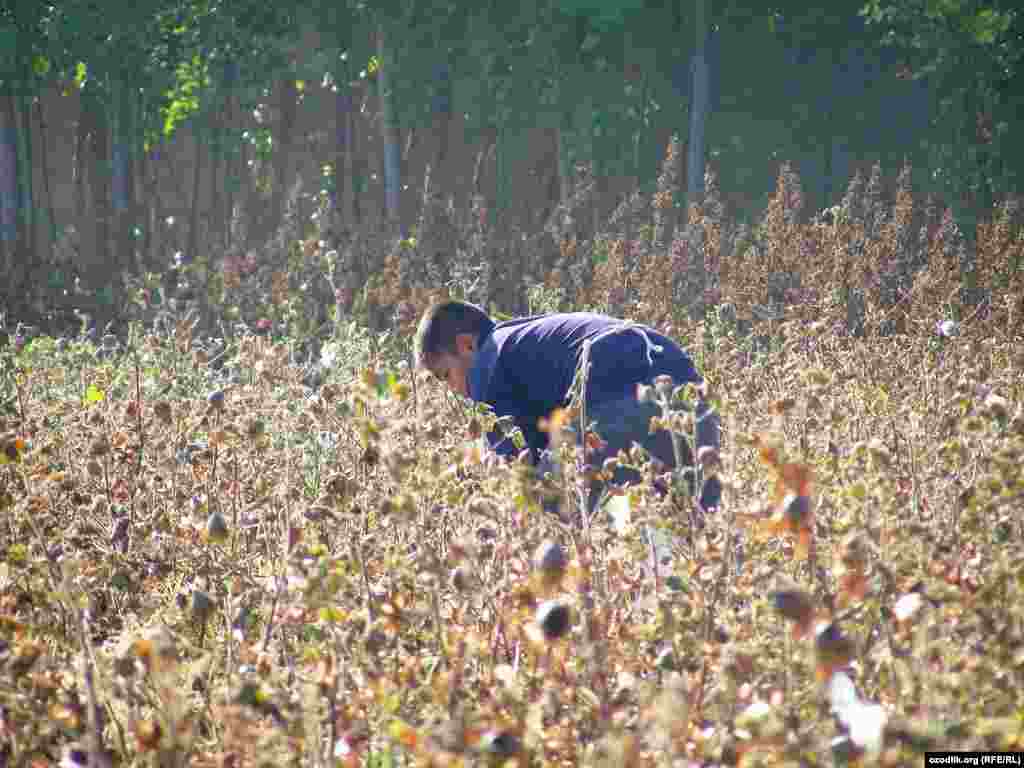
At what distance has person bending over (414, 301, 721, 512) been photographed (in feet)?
15.5

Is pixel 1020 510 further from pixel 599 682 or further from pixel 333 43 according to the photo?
pixel 333 43

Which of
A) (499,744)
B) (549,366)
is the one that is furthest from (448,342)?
(499,744)

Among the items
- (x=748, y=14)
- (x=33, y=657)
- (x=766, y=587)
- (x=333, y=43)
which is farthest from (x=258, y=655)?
(x=748, y=14)

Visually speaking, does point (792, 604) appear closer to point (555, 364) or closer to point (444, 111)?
point (555, 364)

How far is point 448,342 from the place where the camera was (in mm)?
4949

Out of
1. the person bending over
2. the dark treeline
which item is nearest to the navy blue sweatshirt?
the person bending over

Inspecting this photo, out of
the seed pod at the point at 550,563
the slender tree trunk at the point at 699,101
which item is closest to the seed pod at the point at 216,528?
the seed pod at the point at 550,563

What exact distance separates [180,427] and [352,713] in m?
2.16

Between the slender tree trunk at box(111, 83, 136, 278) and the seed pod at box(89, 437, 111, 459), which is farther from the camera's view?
the slender tree trunk at box(111, 83, 136, 278)

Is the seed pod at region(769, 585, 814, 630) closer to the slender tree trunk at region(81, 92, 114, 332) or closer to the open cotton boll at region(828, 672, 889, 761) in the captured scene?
the open cotton boll at region(828, 672, 889, 761)

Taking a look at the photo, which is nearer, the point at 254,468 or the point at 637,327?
the point at 254,468

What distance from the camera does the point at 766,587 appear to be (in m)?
2.36

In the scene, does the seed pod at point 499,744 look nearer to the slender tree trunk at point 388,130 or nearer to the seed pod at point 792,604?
the seed pod at point 792,604

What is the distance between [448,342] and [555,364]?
403 mm
